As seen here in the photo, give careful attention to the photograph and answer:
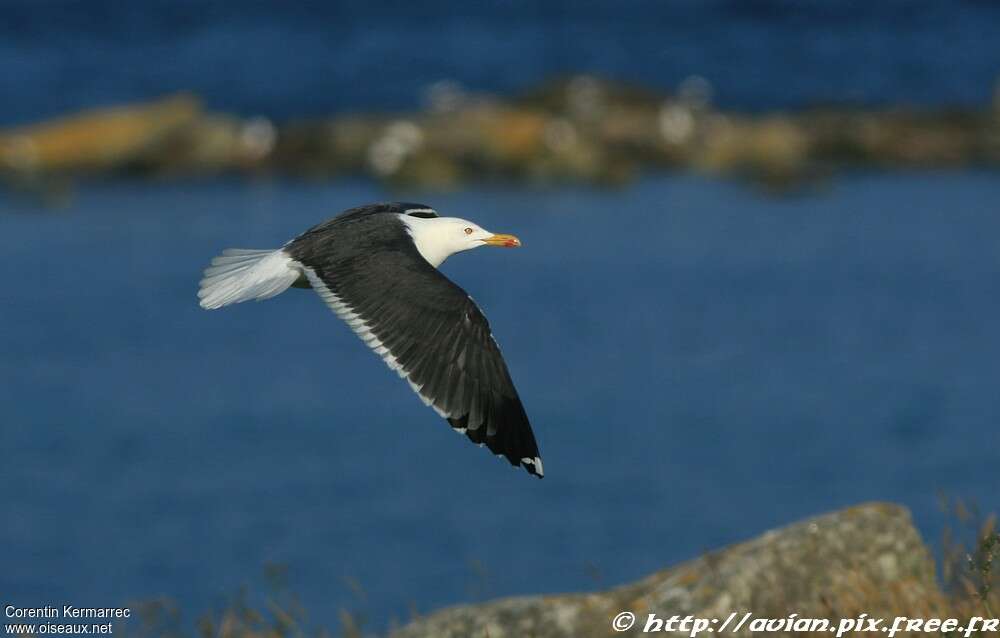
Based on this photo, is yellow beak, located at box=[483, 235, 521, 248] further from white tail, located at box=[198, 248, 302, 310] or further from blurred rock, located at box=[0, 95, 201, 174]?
blurred rock, located at box=[0, 95, 201, 174]

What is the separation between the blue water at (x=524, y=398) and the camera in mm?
11648

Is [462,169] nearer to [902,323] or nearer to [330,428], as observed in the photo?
[902,323]

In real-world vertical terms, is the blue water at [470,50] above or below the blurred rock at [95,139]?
above

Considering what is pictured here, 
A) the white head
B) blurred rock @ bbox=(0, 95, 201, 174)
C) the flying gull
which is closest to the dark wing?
the flying gull

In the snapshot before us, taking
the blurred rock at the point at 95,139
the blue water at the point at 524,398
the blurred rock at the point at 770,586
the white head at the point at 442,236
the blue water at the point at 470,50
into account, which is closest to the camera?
the blurred rock at the point at 770,586

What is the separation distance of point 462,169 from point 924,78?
35.8 ft

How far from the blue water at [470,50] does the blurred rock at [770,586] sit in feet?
82.1

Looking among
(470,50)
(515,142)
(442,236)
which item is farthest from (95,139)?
(442,236)

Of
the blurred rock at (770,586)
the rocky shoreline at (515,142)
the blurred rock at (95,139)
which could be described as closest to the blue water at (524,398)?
the blurred rock at (770,586)

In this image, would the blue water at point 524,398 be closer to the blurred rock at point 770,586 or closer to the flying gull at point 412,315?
the blurred rock at point 770,586

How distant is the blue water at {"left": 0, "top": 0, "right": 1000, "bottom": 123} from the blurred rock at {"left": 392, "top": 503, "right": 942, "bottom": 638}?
25.0 meters

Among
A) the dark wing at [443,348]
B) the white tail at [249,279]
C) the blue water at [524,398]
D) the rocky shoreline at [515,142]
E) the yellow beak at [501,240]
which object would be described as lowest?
the blue water at [524,398]

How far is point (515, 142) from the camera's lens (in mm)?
26734

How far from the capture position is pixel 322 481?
13.2 metres
